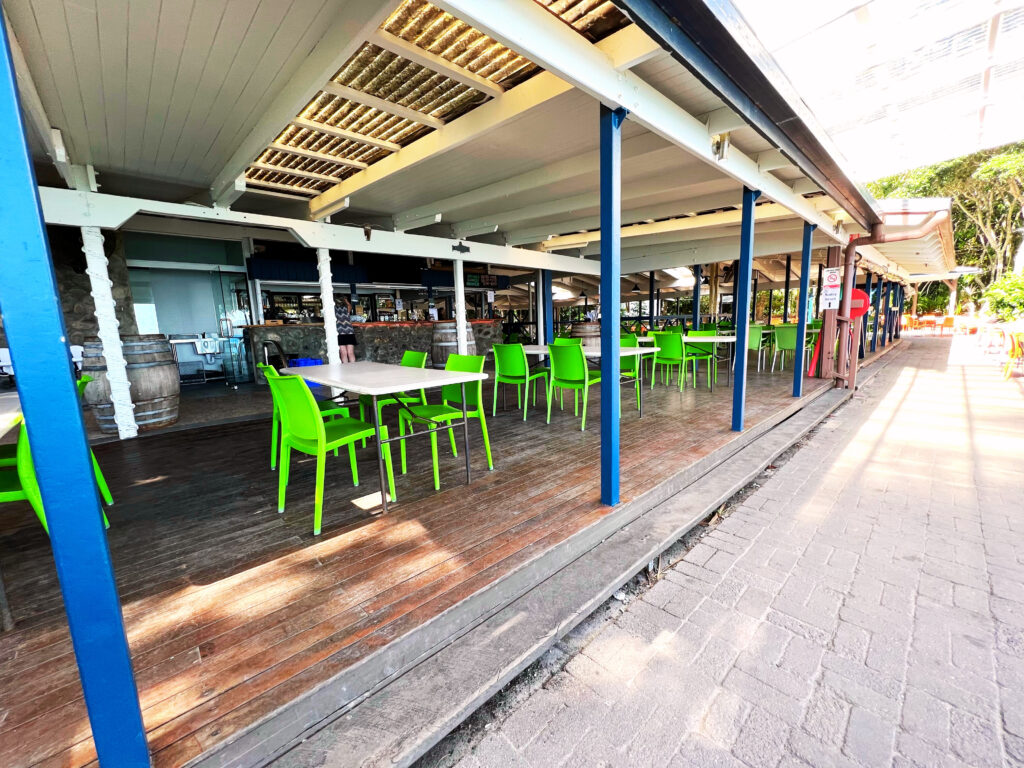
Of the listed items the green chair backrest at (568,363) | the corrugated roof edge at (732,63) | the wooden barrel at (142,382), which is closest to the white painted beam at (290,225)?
the wooden barrel at (142,382)

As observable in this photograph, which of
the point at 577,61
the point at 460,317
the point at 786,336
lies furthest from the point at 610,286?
the point at 786,336

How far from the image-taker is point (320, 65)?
2.35 metres

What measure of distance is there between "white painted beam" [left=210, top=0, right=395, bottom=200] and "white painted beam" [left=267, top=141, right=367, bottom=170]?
0.27 meters

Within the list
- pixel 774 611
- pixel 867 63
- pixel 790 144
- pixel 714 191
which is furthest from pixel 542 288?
pixel 774 611

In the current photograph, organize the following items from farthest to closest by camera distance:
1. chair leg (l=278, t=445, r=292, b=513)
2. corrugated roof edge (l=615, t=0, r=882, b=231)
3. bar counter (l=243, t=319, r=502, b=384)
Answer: bar counter (l=243, t=319, r=502, b=384)
chair leg (l=278, t=445, r=292, b=513)
corrugated roof edge (l=615, t=0, r=882, b=231)

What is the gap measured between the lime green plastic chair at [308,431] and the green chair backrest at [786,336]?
7035 millimetres

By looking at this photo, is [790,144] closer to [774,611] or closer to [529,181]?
[529,181]

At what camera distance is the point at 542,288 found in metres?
9.39

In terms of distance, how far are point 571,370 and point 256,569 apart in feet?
9.79

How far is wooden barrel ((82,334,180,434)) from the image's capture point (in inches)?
159

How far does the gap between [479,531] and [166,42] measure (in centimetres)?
313

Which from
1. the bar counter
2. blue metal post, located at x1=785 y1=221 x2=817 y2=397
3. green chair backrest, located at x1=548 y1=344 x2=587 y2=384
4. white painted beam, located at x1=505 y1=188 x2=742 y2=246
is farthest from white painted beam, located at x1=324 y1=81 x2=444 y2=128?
blue metal post, located at x1=785 y1=221 x2=817 y2=397

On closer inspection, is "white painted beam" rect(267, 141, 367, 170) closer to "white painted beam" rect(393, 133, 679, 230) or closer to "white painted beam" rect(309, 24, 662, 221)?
"white painted beam" rect(309, 24, 662, 221)

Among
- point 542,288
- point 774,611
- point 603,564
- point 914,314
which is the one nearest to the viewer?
point 774,611
